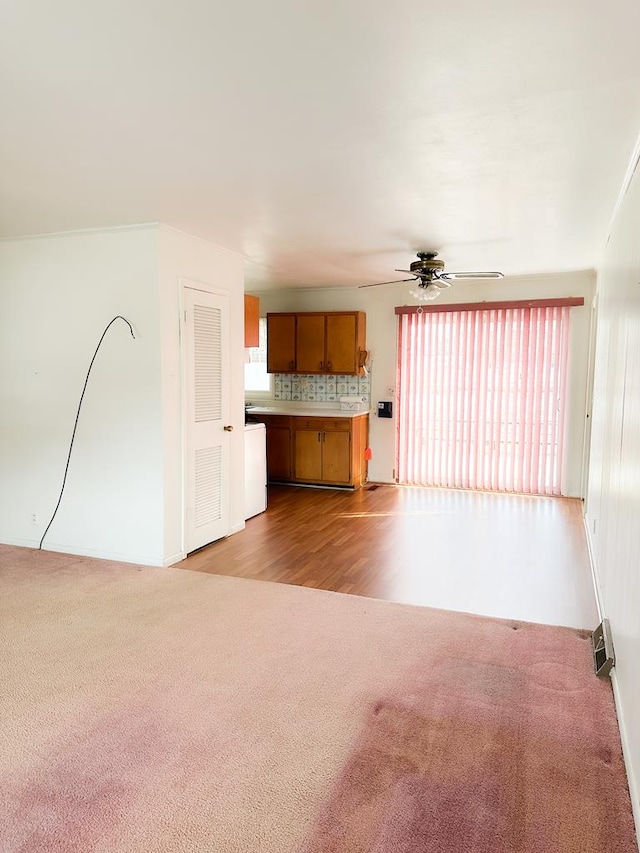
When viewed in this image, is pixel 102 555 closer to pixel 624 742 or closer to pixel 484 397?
pixel 624 742

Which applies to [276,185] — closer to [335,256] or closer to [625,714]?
[335,256]

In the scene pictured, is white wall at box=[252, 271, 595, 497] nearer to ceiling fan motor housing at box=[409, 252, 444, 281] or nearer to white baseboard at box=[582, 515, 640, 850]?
ceiling fan motor housing at box=[409, 252, 444, 281]

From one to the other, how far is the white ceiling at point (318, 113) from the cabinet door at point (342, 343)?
2977 mm

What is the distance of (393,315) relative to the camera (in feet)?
23.2

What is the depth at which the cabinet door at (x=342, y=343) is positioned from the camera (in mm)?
7004

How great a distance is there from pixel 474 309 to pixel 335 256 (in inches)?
85.6

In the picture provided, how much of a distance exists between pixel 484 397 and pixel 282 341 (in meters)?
2.59

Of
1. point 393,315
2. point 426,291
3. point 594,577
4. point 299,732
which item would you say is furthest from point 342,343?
point 299,732

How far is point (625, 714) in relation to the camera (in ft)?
7.06

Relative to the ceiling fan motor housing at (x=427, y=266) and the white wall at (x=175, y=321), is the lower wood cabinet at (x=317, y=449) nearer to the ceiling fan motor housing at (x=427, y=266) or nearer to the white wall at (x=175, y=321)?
the ceiling fan motor housing at (x=427, y=266)

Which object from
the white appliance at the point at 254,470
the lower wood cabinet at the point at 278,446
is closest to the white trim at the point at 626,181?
the white appliance at the point at 254,470

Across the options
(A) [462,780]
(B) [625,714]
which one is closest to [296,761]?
(A) [462,780]

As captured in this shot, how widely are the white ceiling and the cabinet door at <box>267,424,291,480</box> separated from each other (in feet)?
11.3

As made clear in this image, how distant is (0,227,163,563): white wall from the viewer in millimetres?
4090
